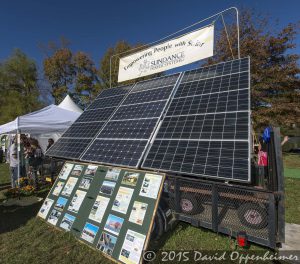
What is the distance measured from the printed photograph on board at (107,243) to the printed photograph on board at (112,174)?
1.08 m

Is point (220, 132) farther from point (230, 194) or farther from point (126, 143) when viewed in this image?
point (126, 143)

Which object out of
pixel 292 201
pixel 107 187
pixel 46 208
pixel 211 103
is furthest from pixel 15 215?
pixel 292 201

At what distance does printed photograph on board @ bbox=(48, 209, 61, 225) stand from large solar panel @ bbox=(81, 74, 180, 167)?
141cm

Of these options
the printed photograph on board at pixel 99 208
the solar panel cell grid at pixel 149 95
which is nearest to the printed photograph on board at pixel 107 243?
the printed photograph on board at pixel 99 208

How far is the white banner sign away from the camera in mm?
7285

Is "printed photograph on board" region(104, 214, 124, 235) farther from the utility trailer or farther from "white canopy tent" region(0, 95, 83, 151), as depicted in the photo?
"white canopy tent" region(0, 95, 83, 151)

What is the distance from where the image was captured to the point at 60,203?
5027mm

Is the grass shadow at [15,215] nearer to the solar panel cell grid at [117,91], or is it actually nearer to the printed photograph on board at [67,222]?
the printed photograph on board at [67,222]

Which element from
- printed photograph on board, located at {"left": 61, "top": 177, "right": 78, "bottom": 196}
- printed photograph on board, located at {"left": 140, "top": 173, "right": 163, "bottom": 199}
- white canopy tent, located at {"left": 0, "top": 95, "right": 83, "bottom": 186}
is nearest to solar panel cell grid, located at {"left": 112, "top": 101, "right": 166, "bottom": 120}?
printed photograph on board, located at {"left": 140, "top": 173, "right": 163, "bottom": 199}

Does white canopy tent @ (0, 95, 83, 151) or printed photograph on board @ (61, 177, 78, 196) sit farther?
white canopy tent @ (0, 95, 83, 151)

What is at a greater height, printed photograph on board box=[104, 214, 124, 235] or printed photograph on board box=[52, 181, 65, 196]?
printed photograph on board box=[52, 181, 65, 196]

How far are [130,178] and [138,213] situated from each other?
750 millimetres

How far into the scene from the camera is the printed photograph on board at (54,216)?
4879 millimetres

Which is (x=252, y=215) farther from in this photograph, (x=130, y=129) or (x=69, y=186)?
(x=69, y=186)
